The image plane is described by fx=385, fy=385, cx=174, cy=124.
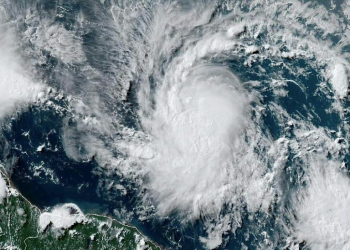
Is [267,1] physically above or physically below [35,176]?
above

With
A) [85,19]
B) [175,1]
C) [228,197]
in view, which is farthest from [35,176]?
[175,1]

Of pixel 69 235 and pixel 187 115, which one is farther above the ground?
pixel 187 115

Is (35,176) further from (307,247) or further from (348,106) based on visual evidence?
(348,106)

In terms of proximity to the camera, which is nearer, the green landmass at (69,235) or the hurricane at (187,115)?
the hurricane at (187,115)

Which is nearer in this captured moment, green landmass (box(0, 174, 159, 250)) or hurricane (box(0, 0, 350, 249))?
hurricane (box(0, 0, 350, 249))

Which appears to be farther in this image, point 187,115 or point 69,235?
point 69,235
